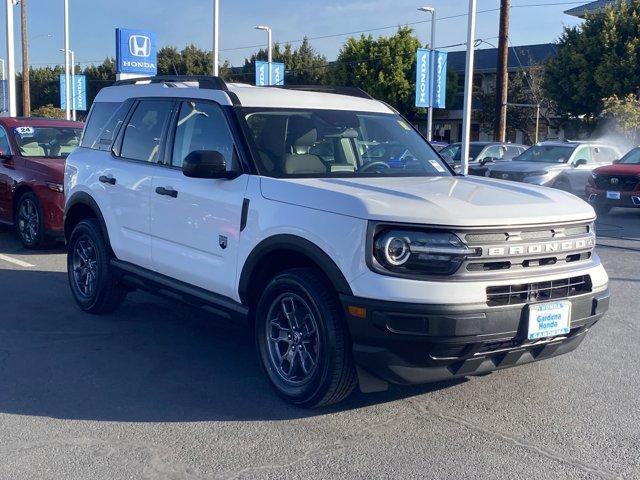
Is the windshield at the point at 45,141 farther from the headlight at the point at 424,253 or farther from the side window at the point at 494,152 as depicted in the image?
the side window at the point at 494,152

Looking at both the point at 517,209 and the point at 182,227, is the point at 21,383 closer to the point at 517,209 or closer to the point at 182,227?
the point at 182,227

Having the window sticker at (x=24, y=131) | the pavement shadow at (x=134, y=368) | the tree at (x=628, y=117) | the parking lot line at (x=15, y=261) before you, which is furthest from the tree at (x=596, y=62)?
the pavement shadow at (x=134, y=368)

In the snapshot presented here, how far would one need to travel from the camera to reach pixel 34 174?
10328 millimetres

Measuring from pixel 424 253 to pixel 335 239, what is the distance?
0.50 m

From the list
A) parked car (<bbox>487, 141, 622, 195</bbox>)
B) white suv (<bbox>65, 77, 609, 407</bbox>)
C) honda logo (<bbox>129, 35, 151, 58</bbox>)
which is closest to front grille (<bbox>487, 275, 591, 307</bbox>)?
white suv (<bbox>65, 77, 609, 407</bbox>)

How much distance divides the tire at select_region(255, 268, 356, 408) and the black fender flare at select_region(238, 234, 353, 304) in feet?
0.46

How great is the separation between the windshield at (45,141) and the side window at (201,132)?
5643 millimetres

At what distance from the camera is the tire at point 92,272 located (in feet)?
22.0

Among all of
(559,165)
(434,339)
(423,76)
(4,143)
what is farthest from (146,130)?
(423,76)

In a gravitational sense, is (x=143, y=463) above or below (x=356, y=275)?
below

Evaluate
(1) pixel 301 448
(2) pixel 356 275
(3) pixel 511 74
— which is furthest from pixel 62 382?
(3) pixel 511 74

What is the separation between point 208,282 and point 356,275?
1503 mm

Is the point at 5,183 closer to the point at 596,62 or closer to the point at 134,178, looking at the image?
the point at 134,178

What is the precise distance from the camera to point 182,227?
→ 18.3 feet
